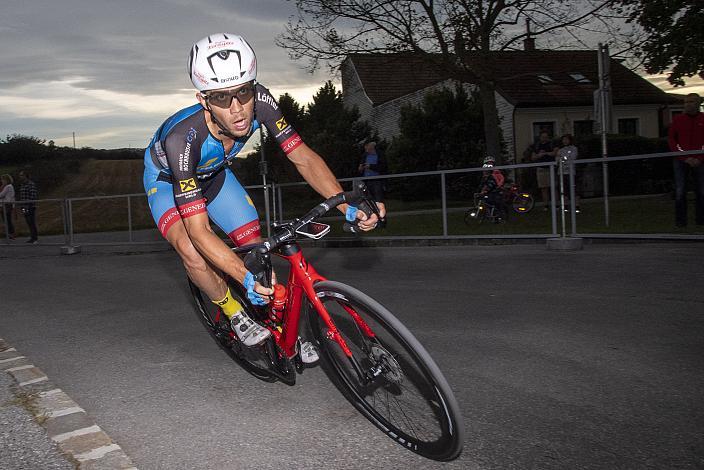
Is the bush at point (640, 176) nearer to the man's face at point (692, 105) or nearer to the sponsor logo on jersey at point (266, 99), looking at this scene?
the man's face at point (692, 105)

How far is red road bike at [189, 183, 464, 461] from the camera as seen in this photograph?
10.1 feet

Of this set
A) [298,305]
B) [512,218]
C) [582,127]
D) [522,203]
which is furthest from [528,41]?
[582,127]

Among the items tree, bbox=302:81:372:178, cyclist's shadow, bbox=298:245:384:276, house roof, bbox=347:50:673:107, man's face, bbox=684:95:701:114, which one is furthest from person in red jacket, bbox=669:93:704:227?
tree, bbox=302:81:372:178

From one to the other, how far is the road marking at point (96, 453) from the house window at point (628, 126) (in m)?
42.5

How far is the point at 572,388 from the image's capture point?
13.8 ft

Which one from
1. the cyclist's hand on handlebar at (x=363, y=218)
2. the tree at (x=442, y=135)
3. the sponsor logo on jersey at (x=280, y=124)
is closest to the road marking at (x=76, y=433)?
the cyclist's hand on handlebar at (x=363, y=218)

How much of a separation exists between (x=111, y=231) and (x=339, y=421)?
21.9 metres

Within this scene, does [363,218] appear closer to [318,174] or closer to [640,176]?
[318,174]

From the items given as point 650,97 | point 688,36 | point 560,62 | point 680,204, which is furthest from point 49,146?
point 680,204

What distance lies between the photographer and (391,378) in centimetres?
338

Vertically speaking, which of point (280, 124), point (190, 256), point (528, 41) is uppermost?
point (528, 41)

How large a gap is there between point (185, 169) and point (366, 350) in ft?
4.75

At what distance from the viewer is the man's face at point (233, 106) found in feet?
12.8

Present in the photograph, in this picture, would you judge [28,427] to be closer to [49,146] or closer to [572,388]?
[572,388]
